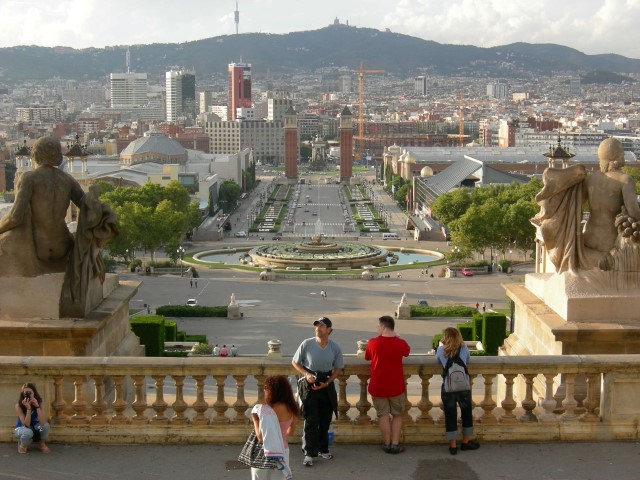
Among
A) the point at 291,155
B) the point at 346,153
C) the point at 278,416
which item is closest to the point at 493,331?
the point at 278,416

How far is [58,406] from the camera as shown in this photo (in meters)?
9.87

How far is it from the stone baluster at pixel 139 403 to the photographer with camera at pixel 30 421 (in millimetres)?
819

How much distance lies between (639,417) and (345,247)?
65.6m

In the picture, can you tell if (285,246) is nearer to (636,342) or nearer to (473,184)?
(473,184)

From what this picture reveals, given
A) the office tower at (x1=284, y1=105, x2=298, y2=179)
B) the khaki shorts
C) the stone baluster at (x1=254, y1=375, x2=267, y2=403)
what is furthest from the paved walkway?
the office tower at (x1=284, y1=105, x2=298, y2=179)

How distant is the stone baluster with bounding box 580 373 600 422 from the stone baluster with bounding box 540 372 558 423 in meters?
0.28

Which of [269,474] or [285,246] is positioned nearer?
[269,474]

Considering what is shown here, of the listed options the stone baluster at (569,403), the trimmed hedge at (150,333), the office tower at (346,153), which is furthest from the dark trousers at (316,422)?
the office tower at (346,153)

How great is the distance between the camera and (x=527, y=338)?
36.7 feet

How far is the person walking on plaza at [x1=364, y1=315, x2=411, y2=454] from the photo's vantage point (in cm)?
959

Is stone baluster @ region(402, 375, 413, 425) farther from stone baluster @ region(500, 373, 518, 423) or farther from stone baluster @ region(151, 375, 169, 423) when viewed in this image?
stone baluster @ region(151, 375, 169, 423)

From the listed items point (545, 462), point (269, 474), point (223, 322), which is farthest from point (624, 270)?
point (223, 322)

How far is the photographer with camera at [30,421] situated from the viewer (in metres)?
9.45

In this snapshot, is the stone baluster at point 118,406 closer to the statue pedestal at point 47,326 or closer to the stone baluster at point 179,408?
the stone baluster at point 179,408
